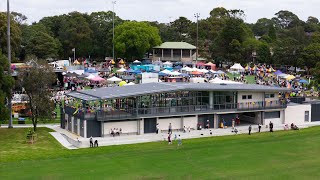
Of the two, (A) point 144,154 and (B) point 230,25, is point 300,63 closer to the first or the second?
(B) point 230,25

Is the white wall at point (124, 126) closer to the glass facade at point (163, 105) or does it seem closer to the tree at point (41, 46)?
the glass facade at point (163, 105)

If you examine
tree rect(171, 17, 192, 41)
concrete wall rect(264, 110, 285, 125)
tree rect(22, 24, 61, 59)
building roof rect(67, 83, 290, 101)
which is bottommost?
concrete wall rect(264, 110, 285, 125)

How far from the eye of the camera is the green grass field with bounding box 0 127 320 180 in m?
30.2

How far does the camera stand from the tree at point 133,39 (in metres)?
115

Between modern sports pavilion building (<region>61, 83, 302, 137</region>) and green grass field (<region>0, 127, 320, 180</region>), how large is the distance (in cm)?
460

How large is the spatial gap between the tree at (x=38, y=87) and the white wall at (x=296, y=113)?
2431 cm

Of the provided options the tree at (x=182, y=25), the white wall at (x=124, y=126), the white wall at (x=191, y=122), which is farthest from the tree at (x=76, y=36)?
the white wall at (x=124, y=126)

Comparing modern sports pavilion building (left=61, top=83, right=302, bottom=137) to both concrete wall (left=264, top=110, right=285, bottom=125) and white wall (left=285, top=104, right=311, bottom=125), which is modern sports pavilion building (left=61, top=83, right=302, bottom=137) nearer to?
concrete wall (left=264, top=110, right=285, bottom=125)

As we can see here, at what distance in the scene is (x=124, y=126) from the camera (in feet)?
151

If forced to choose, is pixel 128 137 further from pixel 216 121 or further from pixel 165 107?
pixel 216 121

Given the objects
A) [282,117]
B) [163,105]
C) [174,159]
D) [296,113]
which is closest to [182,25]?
[296,113]

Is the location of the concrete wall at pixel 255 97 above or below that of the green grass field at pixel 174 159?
above

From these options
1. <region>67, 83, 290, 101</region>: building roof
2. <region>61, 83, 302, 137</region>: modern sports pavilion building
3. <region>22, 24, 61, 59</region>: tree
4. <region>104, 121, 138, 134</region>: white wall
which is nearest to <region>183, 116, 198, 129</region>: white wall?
<region>61, 83, 302, 137</region>: modern sports pavilion building

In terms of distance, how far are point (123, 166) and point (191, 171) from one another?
4453mm
